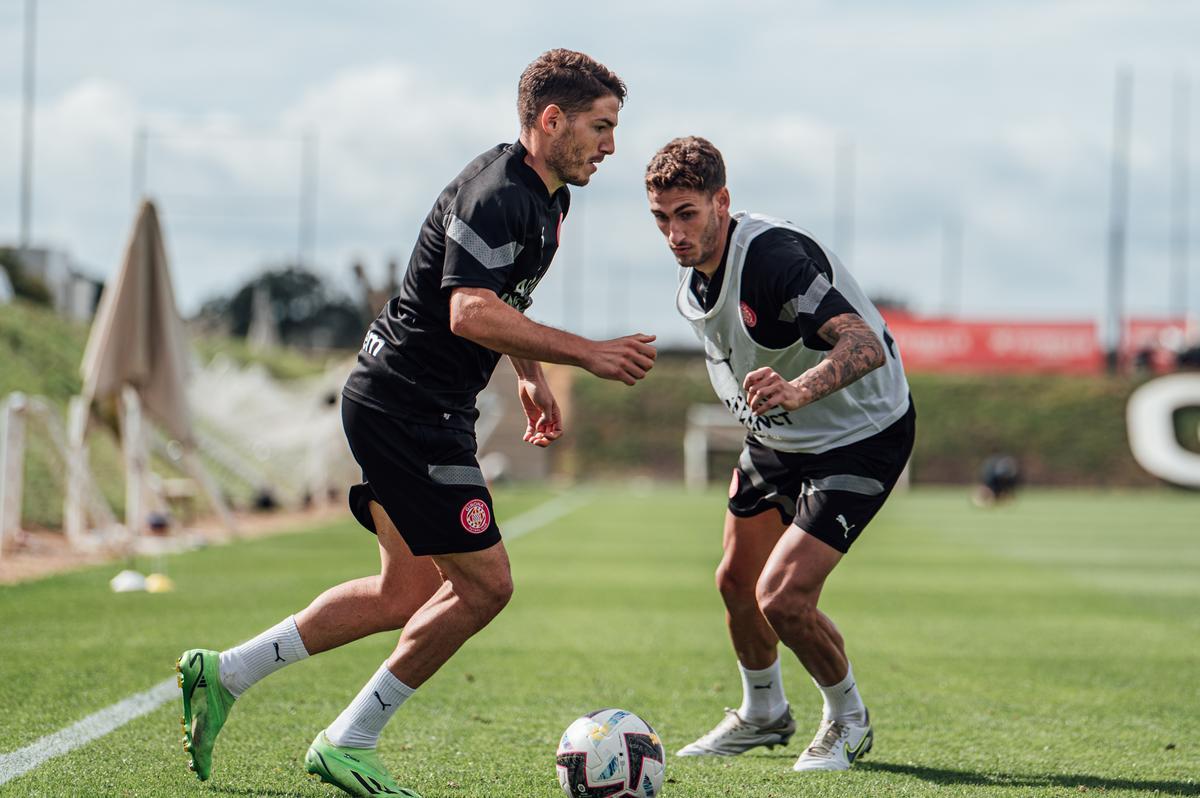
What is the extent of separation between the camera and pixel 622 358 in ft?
14.7

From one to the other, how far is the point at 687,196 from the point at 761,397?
1.01 meters

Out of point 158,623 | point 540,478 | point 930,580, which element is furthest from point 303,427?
point 540,478

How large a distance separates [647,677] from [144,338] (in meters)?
8.85

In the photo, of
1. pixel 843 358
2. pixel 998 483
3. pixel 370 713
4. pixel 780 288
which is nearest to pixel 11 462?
pixel 370 713

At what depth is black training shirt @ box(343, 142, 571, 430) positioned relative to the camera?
4.54 metres

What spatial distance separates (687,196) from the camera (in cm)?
545

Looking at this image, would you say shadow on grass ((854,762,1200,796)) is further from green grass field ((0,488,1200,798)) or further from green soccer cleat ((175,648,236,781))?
green soccer cleat ((175,648,236,781))

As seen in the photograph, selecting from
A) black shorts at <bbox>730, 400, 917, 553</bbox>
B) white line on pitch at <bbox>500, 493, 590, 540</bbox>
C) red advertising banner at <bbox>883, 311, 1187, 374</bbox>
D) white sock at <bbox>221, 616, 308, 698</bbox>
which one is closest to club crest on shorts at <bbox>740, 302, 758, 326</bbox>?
black shorts at <bbox>730, 400, 917, 553</bbox>

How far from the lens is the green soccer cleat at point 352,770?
475 centimetres

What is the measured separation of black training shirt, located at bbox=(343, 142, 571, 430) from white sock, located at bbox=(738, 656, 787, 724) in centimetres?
192

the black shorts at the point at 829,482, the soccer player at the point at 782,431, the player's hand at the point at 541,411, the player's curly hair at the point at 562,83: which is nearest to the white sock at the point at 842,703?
the soccer player at the point at 782,431

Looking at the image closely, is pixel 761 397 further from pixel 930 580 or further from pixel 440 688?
pixel 930 580

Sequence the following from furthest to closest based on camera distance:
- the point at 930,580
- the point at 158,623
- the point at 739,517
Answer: the point at 930,580, the point at 158,623, the point at 739,517

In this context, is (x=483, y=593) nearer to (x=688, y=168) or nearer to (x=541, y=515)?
(x=688, y=168)
